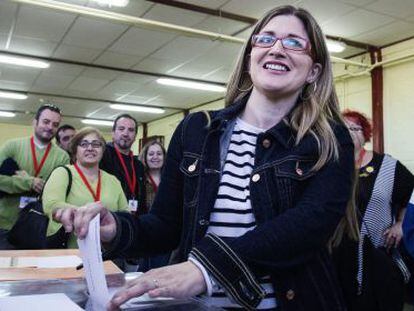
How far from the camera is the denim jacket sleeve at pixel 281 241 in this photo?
80cm

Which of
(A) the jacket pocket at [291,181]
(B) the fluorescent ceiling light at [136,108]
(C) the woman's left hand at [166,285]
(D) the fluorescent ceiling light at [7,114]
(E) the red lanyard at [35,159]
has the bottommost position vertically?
(C) the woman's left hand at [166,285]

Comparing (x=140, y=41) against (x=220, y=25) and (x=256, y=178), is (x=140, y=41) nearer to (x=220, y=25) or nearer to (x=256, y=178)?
(x=220, y=25)

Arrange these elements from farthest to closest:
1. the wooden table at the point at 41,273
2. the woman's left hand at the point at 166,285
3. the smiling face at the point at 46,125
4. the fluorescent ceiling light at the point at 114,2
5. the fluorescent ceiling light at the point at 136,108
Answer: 1. the fluorescent ceiling light at the point at 136,108
2. the fluorescent ceiling light at the point at 114,2
3. the smiling face at the point at 46,125
4. the wooden table at the point at 41,273
5. the woman's left hand at the point at 166,285

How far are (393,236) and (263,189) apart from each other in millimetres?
1891

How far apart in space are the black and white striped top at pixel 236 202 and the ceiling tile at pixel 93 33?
4.63m

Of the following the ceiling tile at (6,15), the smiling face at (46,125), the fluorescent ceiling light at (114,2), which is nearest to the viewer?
the smiling face at (46,125)

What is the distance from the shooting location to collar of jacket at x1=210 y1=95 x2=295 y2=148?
1.02 meters

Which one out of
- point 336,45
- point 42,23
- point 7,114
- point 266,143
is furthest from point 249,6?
point 7,114

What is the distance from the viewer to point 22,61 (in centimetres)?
706

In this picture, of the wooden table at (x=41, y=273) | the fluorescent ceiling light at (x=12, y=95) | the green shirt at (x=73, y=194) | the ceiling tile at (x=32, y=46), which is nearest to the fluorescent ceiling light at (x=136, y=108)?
the fluorescent ceiling light at (x=12, y=95)

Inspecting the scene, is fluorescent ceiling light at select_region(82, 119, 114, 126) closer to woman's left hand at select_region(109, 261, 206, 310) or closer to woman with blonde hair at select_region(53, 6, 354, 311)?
woman with blonde hair at select_region(53, 6, 354, 311)

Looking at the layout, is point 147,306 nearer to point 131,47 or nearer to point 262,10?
point 262,10

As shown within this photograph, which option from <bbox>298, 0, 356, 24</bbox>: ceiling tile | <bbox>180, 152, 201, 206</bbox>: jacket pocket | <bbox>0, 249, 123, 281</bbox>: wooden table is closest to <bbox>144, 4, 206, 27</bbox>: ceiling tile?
<bbox>298, 0, 356, 24</bbox>: ceiling tile

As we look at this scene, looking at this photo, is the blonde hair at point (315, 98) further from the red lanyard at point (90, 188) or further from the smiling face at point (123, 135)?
the smiling face at point (123, 135)
